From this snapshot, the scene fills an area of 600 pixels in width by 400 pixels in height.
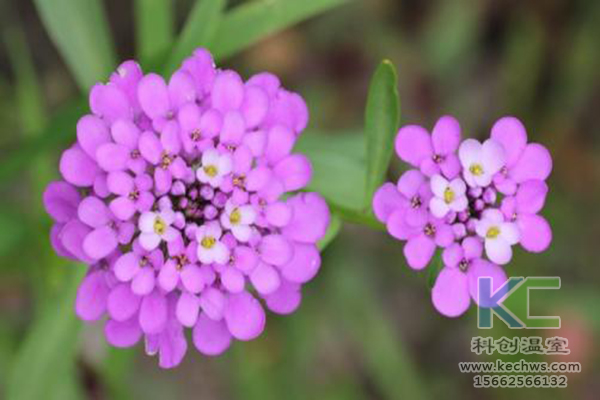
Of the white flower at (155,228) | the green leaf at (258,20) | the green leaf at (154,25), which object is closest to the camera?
the white flower at (155,228)

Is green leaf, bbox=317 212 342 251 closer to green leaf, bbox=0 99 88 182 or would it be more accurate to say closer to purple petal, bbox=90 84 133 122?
purple petal, bbox=90 84 133 122

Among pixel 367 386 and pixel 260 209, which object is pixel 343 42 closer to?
pixel 367 386

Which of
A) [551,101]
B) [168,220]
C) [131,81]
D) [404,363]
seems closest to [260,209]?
[168,220]

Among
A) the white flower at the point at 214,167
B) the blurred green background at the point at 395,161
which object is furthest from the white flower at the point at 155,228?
the blurred green background at the point at 395,161

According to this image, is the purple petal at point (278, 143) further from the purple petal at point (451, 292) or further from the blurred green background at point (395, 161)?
the blurred green background at point (395, 161)

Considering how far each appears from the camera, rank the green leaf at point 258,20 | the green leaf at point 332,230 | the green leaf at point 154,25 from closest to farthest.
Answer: the green leaf at point 332,230 < the green leaf at point 258,20 < the green leaf at point 154,25

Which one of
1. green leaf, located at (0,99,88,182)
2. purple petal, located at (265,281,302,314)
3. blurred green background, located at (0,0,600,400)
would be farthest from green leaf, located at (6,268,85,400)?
blurred green background, located at (0,0,600,400)

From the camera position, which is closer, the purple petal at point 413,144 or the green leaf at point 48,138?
the purple petal at point 413,144
